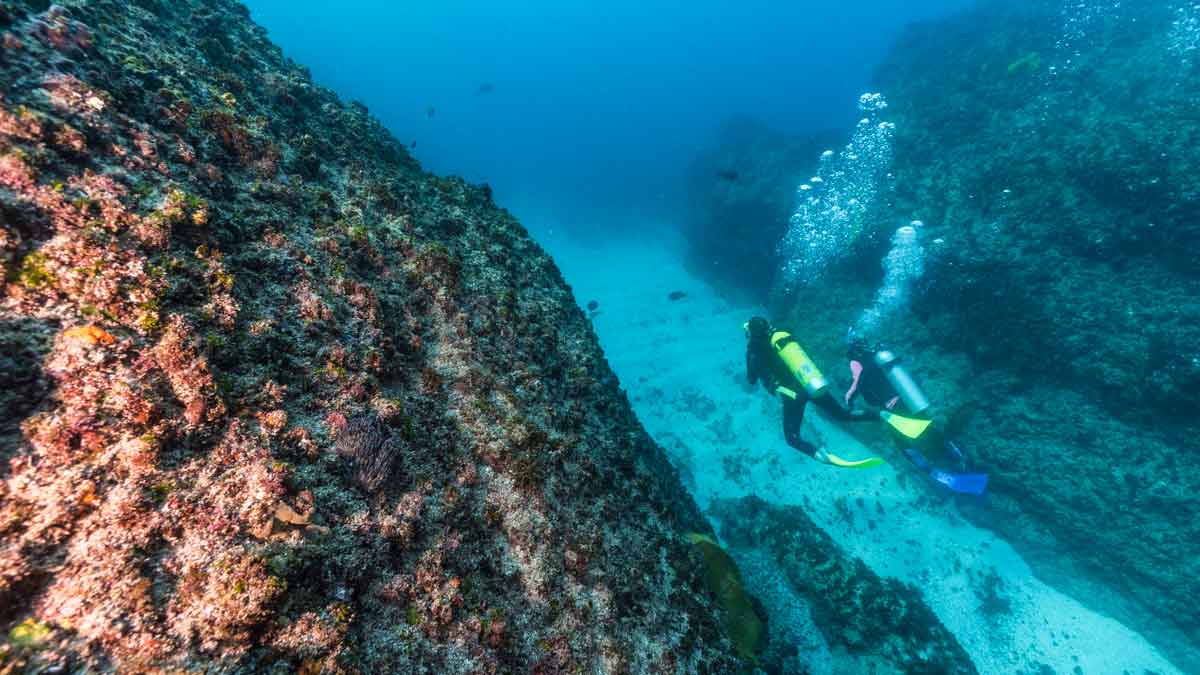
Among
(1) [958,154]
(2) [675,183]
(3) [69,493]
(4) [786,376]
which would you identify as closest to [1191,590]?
(4) [786,376]

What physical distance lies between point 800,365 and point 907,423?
2.42m

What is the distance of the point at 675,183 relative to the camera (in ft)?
129

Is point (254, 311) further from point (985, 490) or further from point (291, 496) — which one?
point (985, 490)

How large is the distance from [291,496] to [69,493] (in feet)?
2.21

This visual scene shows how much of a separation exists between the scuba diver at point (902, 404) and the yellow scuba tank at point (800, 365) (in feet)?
4.21

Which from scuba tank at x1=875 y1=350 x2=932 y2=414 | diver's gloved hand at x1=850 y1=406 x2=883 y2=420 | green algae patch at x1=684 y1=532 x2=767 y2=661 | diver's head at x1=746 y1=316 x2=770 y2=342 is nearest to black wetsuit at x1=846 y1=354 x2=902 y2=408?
scuba tank at x1=875 y1=350 x2=932 y2=414

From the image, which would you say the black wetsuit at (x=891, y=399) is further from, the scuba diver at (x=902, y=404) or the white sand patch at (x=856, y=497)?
the white sand patch at (x=856, y=497)

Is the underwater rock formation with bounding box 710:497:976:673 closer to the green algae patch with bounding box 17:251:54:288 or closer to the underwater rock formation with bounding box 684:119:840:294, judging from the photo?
the green algae patch with bounding box 17:251:54:288

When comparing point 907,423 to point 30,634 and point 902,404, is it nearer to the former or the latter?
point 902,404

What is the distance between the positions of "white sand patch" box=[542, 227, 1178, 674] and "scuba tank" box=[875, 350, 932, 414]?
3.08 metres

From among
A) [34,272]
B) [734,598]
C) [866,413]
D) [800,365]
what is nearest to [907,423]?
[866,413]

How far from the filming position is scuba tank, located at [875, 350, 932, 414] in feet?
33.6

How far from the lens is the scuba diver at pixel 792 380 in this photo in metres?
9.48

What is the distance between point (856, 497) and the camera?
12.0m
